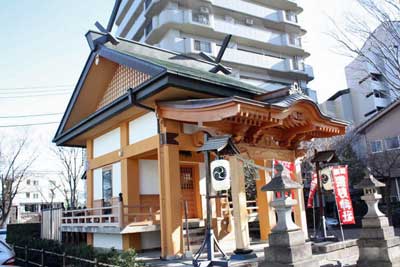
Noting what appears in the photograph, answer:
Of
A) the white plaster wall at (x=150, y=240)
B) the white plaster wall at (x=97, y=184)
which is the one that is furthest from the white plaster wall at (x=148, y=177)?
the white plaster wall at (x=97, y=184)

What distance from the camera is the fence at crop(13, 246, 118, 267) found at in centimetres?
974

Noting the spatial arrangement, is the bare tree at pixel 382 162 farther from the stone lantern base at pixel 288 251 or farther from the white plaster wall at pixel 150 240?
the stone lantern base at pixel 288 251

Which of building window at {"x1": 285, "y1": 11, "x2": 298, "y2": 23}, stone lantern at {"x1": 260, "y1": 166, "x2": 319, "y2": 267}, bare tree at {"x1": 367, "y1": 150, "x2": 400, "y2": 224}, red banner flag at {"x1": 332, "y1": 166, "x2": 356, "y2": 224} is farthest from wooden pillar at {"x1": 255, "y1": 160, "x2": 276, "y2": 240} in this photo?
building window at {"x1": 285, "y1": 11, "x2": 298, "y2": 23}

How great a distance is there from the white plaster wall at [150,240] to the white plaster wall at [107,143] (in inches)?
126

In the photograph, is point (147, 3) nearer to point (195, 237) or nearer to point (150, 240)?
point (150, 240)

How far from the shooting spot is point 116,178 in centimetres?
1307

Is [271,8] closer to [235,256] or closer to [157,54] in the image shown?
[157,54]

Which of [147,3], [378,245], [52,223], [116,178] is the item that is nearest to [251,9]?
[147,3]

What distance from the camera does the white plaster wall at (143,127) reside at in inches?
426

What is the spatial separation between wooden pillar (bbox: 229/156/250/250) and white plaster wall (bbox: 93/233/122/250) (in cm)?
453

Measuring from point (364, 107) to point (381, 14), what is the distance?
33452mm

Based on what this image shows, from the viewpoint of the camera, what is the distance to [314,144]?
27438 millimetres

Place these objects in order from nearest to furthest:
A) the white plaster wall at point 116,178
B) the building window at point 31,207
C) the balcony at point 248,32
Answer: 1. the white plaster wall at point 116,178
2. the balcony at point 248,32
3. the building window at point 31,207

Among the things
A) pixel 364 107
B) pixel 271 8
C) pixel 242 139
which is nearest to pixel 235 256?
pixel 242 139
